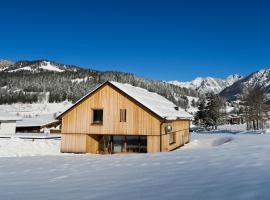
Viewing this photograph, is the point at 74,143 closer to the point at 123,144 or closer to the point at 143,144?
the point at 123,144

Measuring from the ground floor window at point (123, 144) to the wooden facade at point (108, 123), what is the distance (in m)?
0.70

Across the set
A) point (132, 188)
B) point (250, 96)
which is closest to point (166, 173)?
point (132, 188)

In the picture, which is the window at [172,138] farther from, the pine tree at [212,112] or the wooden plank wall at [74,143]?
the pine tree at [212,112]

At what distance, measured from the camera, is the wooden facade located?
2930 centimetres

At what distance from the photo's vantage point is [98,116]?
102 ft

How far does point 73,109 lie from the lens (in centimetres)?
3186

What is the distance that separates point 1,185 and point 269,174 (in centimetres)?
746

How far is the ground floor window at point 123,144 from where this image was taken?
102 ft

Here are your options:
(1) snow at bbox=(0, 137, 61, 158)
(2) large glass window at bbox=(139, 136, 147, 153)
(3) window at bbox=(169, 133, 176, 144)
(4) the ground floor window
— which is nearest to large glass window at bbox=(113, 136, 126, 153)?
(4) the ground floor window

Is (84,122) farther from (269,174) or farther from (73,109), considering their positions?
(269,174)

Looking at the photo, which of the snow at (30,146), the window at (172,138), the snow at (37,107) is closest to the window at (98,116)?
the snow at (30,146)

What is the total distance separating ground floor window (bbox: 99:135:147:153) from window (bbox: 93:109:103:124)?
7.54 ft

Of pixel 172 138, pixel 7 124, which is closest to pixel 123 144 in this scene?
pixel 172 138

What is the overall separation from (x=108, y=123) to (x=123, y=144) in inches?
109
